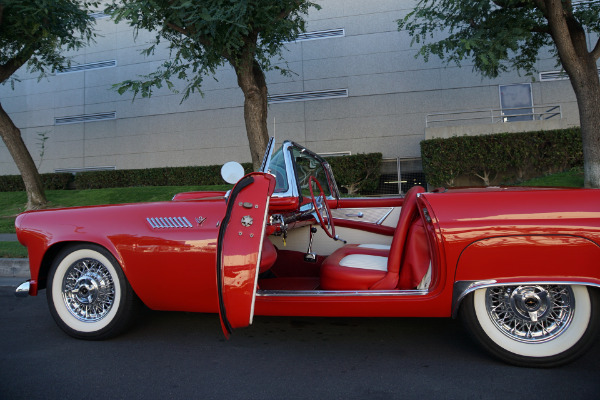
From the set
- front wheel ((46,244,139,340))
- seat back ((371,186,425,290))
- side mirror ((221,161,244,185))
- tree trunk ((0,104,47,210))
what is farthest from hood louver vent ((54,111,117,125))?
seat back ((371,186,425,290))

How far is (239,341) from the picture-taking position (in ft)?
10.1

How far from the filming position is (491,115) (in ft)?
44.7

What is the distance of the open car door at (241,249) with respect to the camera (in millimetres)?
2412

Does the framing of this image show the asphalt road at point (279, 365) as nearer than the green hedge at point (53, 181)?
Yes

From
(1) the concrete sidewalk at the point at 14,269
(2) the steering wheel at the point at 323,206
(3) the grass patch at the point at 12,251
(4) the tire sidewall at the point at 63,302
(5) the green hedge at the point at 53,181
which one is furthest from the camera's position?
(5) the green hedge at the point at 53,181

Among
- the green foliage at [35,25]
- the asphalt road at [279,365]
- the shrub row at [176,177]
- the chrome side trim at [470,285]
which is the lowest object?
the asphalt road at [279,365]

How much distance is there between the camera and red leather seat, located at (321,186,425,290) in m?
2.79

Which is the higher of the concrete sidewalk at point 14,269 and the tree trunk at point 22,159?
the tree trunk at point 22,159

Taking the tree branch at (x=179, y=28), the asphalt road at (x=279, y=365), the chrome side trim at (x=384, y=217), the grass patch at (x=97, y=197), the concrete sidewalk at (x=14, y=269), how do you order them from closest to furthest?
the asphalt road at (x=279, y=365), the chrome side trim at (x=384, y=217), the concrete sidewalk at (x=14, y=269), the tree branch at (x=179, y=28), the grass patch at (x=97, y=197)

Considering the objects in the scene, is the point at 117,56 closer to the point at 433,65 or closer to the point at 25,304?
the point at 433,65

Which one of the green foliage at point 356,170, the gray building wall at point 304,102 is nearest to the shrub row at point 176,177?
the green foliage at point 356,170

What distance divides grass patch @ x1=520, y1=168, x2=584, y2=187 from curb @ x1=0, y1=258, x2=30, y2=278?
1073 centimetres

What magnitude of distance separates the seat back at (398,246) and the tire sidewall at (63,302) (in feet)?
5.93

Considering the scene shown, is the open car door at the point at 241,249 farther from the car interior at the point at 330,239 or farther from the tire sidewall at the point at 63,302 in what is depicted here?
the tire sidewall at the point at 63,302
